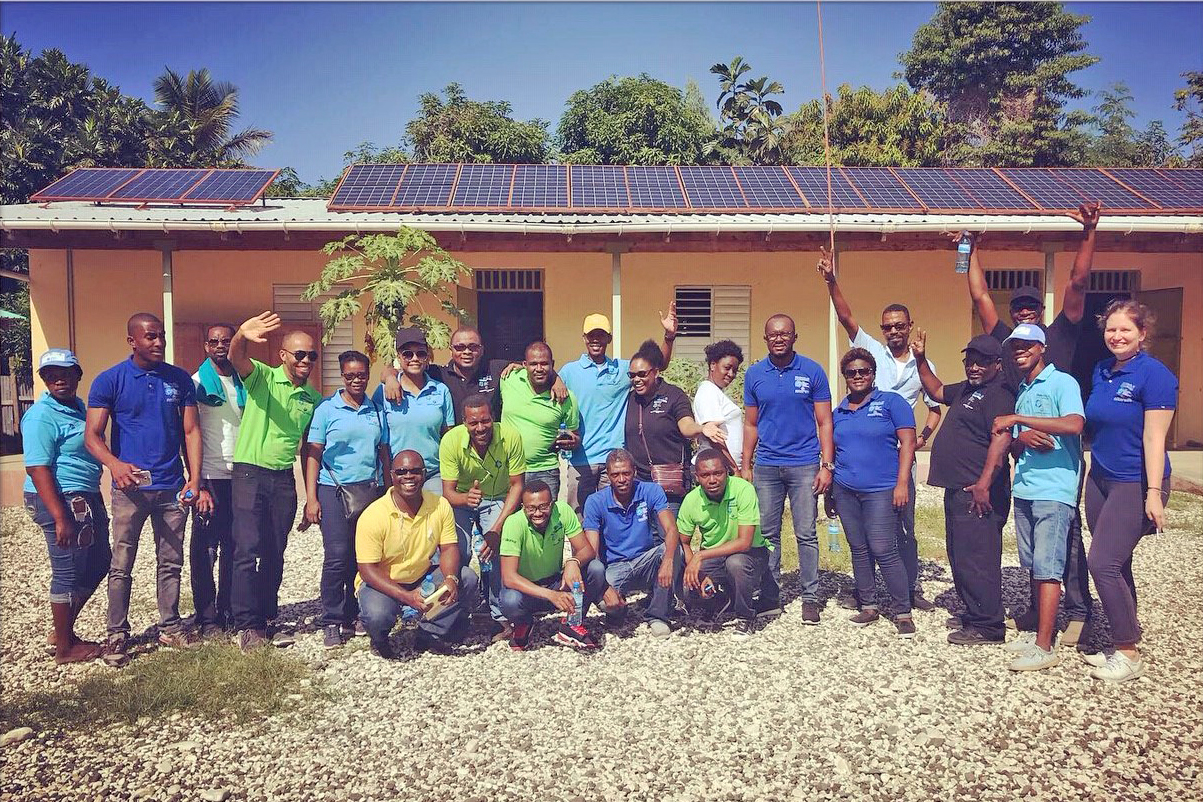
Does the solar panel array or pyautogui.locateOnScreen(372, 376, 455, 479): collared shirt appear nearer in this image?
pyautogui.locateOnScreen(372, 376, 455, 479): collared shirt

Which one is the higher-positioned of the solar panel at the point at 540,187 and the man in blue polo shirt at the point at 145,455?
the solar panel at the point at 540,187

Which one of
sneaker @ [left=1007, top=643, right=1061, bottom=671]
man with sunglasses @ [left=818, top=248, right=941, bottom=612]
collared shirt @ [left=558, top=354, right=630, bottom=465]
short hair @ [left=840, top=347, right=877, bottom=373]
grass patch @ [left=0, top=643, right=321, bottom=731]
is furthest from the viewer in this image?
collared shirt @ [left=558, top=354, right=630, bottom=465]

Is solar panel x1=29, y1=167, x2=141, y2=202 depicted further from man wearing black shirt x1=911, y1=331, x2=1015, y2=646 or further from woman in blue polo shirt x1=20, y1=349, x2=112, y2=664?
man wearing black shirt x1=911, y1=331, x2=1015, y2=646

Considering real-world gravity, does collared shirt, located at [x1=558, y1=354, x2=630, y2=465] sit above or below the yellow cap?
below

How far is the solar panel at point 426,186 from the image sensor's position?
9992 millimetres

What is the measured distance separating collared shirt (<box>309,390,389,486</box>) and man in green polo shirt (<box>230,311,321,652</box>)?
18 cm

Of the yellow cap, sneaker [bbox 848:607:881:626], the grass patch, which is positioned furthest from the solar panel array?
sneaker [bbox 848:607:881:626]

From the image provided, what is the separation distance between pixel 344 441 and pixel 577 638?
1730 mm

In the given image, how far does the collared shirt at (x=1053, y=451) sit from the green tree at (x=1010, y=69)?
19.7 metres

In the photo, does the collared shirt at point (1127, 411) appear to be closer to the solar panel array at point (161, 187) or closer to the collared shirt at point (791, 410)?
the collared shirt at point (791, 410)

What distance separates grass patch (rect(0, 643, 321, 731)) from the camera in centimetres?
376

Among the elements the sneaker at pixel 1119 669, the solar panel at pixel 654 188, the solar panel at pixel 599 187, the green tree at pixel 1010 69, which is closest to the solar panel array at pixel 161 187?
the solar panel at pixel 599 187

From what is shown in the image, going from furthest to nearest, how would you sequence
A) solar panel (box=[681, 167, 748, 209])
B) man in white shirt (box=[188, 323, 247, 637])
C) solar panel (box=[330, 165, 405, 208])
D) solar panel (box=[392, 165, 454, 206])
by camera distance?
1. solar panel (box=[681, 167, 748, 209])
2. solar panel (box=[392, 165, 454, 206])
3. solar panel (box=[330, 165, 405, 208])
4. man in white shirt (box=[188, 323, 247, 637])

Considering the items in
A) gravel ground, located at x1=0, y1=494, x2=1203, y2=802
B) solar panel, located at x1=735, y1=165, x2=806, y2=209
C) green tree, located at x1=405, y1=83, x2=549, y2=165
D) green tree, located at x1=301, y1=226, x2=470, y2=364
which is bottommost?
gravel ground, located at x1=0, y1=494, x2=1203, y2=802
